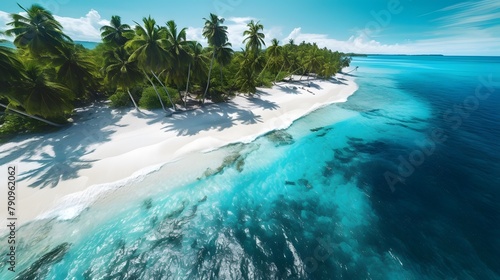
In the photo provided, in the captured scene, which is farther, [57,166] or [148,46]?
[148,46]

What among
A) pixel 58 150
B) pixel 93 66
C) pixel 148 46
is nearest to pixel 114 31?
pixel 93 66

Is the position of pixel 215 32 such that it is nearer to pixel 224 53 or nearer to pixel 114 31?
pixel 224 53

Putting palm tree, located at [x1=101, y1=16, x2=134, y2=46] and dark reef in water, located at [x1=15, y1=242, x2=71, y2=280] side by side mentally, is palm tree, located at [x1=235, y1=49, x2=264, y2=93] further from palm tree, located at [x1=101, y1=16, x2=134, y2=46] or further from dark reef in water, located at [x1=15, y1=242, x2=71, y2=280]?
dark reef in water, located at [x1=15, y1=242, x2=71, y2=280]

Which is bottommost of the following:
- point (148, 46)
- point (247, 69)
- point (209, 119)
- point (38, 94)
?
point (209, 119)

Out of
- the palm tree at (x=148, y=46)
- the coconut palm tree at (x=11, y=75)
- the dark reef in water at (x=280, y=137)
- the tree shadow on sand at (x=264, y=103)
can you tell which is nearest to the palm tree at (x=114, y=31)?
the palm tree at (x=148, y=46)

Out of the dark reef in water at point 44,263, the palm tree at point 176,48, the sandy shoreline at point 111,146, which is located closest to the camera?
the dark reef in water at point 44,263

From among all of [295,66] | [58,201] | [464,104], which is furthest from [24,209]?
[464,104]

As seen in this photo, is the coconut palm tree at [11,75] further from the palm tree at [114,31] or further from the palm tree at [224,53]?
the palm tree at [224,53]
